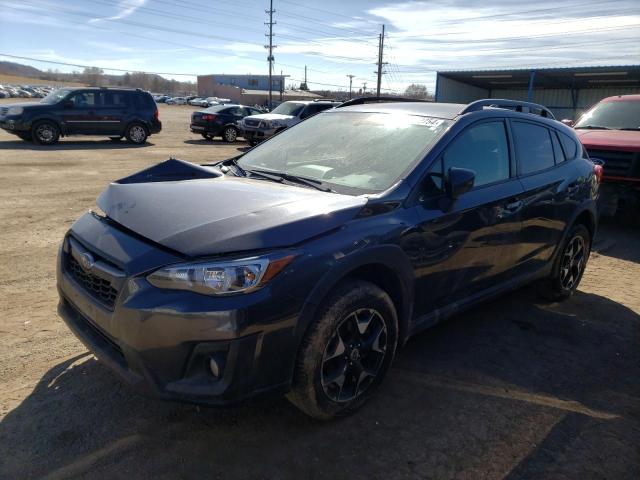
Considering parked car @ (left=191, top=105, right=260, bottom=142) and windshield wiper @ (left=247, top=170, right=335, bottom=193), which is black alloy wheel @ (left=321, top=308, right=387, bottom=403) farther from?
parked car @ (left=191, top=105, right=260, bottom=142)

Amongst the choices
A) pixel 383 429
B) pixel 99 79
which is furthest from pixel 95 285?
pixel 99 79

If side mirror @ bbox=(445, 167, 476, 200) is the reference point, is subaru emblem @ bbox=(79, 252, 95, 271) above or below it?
below

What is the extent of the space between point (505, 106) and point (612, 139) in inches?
196

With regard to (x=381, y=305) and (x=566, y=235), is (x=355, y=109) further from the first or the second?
(x=566, y=235)

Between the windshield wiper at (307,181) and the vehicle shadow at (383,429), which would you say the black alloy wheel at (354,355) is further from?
the windshield wiper at (307,181)

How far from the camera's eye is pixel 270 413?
2.89 metres

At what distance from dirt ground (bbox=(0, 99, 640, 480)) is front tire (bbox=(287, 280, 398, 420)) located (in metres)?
0.17

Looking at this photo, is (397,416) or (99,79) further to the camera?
(99,79)

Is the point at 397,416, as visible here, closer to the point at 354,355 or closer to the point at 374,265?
the point at 354,355

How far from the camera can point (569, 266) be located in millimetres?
4859

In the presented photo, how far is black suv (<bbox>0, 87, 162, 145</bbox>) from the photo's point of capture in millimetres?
15398

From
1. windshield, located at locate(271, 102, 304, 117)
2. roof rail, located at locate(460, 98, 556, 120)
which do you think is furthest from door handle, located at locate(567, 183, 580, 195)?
windshield, located at locate(271, 102, 304, 117)

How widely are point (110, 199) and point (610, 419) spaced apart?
3246 millimetres

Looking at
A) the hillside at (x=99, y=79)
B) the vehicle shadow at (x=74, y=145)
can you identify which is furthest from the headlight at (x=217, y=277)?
the hillside at (x=99, y=79)
